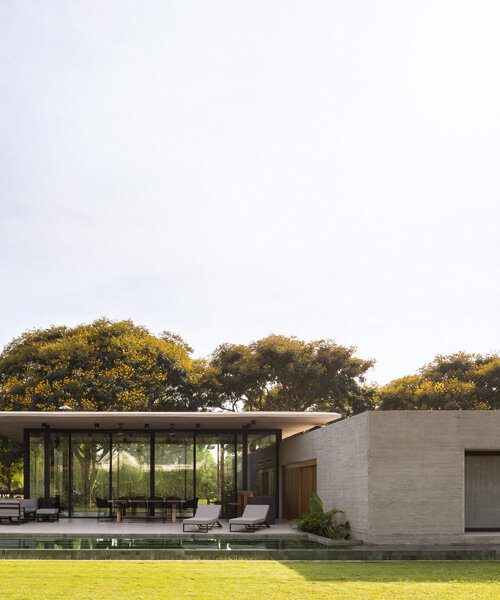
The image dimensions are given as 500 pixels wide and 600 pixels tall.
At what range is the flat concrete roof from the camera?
19.2m

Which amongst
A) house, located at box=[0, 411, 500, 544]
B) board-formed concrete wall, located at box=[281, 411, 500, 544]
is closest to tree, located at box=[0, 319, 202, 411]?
house, located at box=[0, 411, 500, 544]

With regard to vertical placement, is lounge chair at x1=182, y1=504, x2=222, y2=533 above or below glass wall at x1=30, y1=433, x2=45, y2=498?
below

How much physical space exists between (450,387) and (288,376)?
25.5 feet

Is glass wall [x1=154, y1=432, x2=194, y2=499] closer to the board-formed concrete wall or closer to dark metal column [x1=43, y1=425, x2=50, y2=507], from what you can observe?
dark metal column [x1=43, y1=425, x2=50, y2=507]

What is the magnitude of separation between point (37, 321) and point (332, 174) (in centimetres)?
1735

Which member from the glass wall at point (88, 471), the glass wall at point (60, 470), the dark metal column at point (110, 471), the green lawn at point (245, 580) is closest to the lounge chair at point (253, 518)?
the green lawn at point (245, 580)

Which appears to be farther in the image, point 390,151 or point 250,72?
point 390,151

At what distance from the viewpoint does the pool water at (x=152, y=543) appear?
1464 centimetres

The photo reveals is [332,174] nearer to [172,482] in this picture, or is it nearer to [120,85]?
[120,85]

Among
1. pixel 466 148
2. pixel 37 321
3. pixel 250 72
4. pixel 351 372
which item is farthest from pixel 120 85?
pixel 351 372

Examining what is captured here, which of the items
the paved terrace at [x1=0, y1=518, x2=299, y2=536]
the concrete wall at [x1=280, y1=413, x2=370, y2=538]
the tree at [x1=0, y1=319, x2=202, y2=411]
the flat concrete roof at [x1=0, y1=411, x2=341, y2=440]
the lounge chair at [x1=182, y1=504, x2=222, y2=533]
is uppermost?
the tree at [x1=0, y1=319, x2=202, y2=411]

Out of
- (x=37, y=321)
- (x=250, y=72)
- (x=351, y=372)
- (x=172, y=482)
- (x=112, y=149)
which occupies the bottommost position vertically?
(x=172, y=482)

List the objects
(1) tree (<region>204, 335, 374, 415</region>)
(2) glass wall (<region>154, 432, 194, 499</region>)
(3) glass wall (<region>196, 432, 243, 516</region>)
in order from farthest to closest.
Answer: (1) tree (<region>204, 335, 374, 415</region>) → (2) glass wall (<region>154, 432, 194, 499</region>) → (3) glass wall (<region>196, 432, 243, 516</region>)

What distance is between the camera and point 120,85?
1925cm
